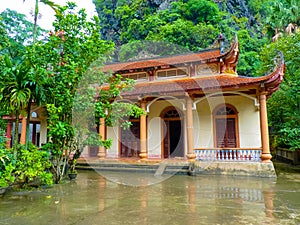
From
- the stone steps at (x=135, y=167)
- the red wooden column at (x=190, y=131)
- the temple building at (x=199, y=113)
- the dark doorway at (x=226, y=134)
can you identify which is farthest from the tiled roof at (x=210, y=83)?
the stone steps at (x=135, y=167)

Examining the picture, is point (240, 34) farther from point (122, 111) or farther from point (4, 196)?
point (4, 196)

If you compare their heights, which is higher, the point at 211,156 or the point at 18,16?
the point at 18,16

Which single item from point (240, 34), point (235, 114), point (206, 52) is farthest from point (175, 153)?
point (240, 34)

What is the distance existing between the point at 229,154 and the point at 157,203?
513 centimetres

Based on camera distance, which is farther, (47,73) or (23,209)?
(47,73)

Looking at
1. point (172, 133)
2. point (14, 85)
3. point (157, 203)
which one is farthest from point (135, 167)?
point (14, 85)

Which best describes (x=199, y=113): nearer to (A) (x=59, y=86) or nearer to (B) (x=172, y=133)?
(B) (x=172, y=133)

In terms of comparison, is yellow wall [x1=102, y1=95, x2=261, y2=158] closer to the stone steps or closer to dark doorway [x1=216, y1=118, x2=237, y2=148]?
dark doorway [x1=216, y1=118, x2=237, y2=148]

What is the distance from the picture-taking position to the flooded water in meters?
4.00

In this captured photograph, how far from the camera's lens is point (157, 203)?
5016mm

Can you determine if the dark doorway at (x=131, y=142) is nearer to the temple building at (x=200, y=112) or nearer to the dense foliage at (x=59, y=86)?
the temple building at (x=200, y=112)

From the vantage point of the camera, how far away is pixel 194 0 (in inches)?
1233

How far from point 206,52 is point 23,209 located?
11191mm

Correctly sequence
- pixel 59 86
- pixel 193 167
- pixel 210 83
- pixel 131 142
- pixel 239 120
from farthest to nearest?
pixel 131 142 < pixel 239 120 < pixel 210 83 < pixel 193 167 < pixel 59 86
